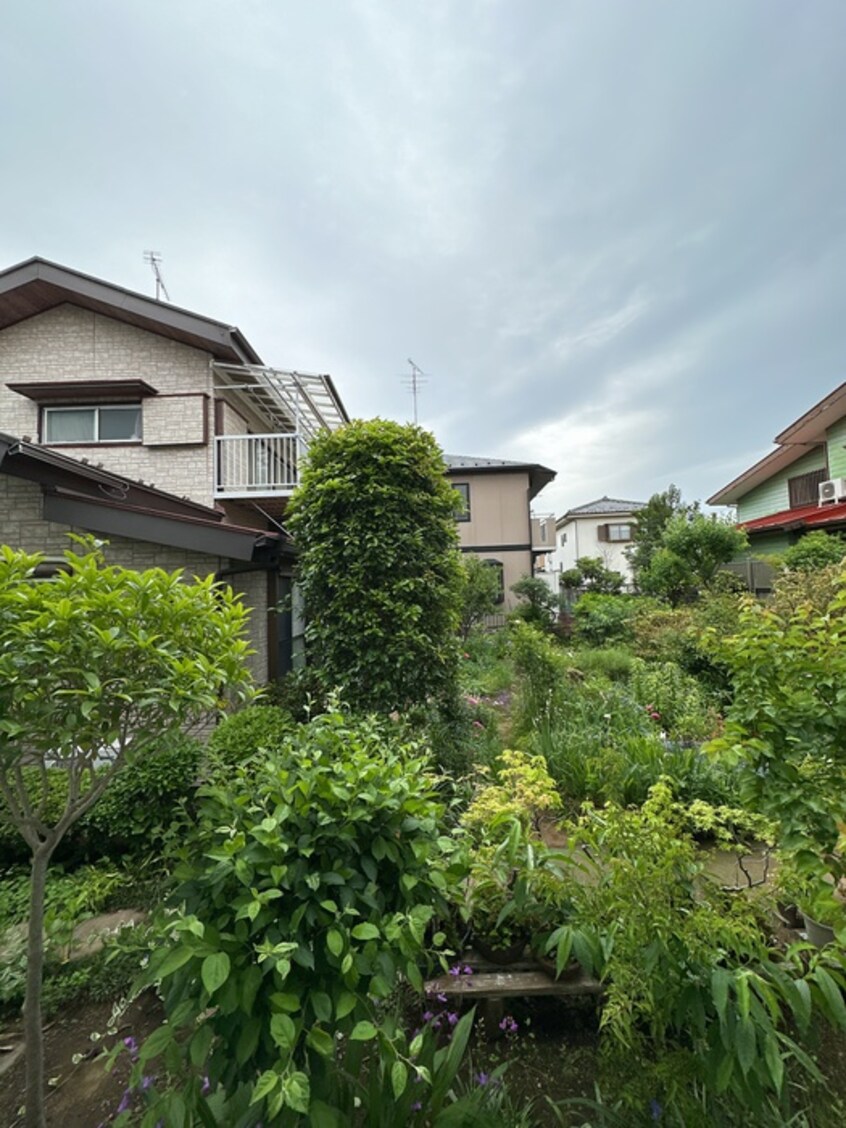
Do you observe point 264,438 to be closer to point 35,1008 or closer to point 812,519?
point 35,1008

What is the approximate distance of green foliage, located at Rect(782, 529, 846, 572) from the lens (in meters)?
9.00

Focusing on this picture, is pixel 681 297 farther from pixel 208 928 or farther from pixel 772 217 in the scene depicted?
pixel 208 928

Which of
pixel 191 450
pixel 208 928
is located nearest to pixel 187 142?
pixel 191 450

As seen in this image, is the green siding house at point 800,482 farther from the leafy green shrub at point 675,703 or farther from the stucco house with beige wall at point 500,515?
the leafy green shrub at point 675,703

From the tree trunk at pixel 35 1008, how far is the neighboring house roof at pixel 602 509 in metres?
30.6

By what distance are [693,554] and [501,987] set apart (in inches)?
439

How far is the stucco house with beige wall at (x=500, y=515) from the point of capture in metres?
17.0

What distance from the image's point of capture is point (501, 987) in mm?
1981

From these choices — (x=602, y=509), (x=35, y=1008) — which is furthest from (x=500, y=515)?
(x=35, y=1008)

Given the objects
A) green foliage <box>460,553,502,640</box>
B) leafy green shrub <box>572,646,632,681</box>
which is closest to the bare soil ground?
leafy green shrub <box>572,646,632,681</box>

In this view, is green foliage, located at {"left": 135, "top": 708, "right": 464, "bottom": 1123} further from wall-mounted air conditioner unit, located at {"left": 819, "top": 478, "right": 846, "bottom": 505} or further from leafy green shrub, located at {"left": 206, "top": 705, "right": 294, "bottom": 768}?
wall-mounted air conditioner unit, located at {"left": 819, "top": 478, "right": 846, "bottom": 505}

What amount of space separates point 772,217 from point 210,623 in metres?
10.0

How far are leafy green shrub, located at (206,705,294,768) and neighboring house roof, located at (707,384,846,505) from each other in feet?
47.6

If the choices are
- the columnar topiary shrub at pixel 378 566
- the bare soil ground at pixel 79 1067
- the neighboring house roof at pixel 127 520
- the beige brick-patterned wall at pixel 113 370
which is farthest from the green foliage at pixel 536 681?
the beige brick-patterned wall at pixel 113 370
